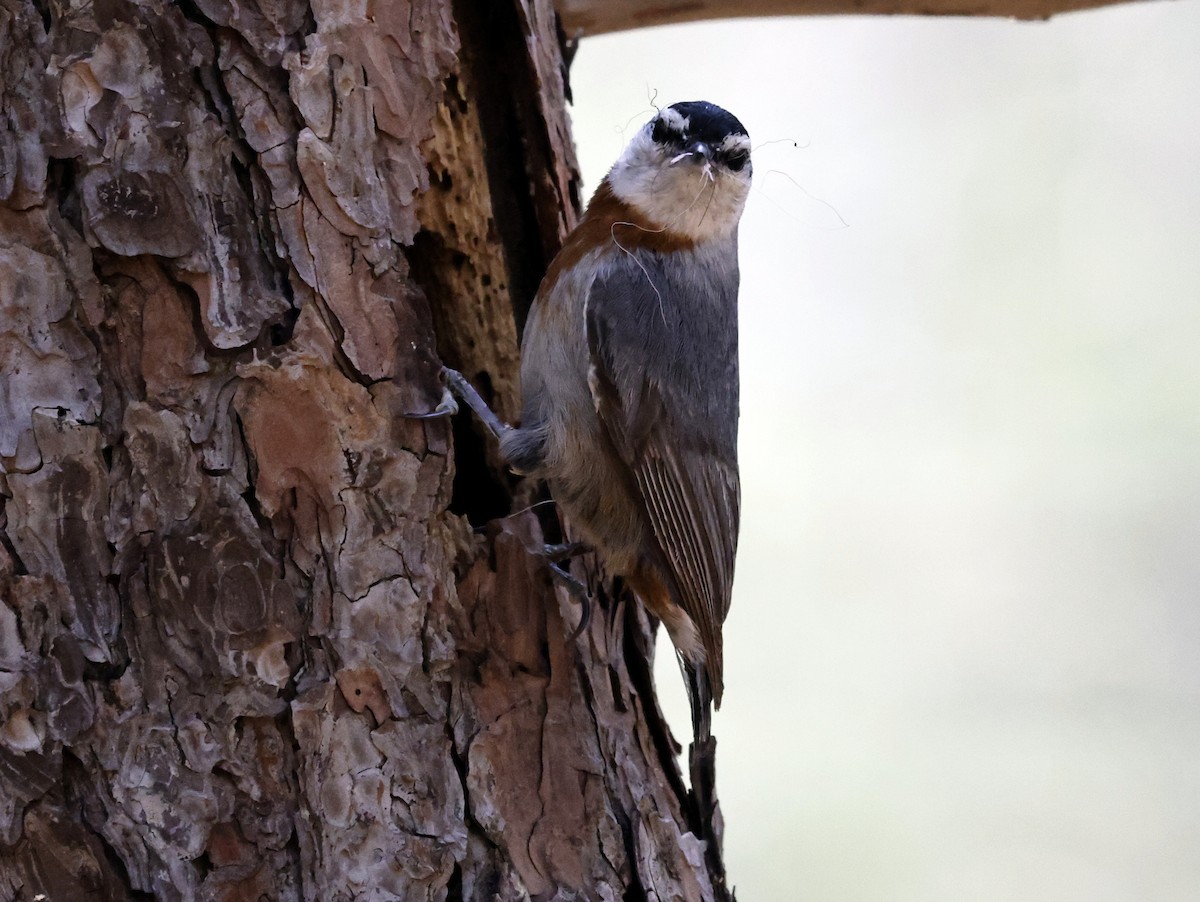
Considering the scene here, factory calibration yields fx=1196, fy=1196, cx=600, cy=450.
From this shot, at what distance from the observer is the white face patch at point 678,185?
8.01 feet

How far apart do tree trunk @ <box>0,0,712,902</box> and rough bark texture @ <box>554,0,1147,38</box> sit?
25.8 inches

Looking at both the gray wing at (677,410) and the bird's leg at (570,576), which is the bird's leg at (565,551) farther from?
the gray wing at (677,410)

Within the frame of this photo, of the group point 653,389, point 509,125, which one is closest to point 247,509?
point 653,389

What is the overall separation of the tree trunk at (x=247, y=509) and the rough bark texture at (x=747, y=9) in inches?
25.8

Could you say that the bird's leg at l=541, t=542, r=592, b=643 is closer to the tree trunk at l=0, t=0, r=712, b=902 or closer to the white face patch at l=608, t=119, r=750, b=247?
the tree trunk at l=0, t=0, r=712, b=902

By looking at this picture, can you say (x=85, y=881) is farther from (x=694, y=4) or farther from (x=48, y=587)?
(x=694, y=4)

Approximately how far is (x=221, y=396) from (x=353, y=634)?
1.38 ft

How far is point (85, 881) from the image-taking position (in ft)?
5.61

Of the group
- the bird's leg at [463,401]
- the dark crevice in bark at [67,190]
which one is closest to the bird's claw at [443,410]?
the bird's leg at [463,401]

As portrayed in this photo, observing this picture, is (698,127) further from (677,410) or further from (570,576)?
(570,576)

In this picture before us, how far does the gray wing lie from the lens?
7.81ft

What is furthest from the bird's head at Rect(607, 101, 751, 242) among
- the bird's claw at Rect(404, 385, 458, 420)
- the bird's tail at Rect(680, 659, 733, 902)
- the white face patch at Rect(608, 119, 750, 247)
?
the bird's tail at Rect(680, 659, 733, 902)

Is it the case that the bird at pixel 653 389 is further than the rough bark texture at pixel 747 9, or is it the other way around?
the rough bark texture at pixel 747 9

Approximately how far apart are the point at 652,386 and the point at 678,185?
42 cm
